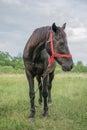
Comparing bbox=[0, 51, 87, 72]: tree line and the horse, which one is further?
bbox=[0, 51, 87, 72]: tree line

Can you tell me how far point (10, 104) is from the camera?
11.2 meters

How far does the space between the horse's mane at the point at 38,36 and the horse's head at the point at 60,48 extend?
368 millimetres

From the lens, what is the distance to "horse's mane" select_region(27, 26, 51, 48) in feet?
28.5

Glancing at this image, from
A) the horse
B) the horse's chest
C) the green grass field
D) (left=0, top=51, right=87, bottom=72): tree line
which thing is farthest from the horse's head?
(left=0, top=51, right=87, bottom=72): tree line

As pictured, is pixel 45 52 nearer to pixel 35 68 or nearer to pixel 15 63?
pixel 35 68

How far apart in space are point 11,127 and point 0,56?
1145 inches

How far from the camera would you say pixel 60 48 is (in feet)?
26.6

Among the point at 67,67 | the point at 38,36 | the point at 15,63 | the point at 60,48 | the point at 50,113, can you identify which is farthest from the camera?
the point at 15,63

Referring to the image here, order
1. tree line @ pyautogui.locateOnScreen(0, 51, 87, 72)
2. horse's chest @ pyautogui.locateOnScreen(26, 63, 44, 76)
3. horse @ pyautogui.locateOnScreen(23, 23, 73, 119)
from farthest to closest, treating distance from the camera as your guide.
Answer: tree line @ pyautogui.locateOnScreen(0, 51, 87, 72), horse's chest @ pyautogui.locateOnScreen(26, 63, 44, 76), horse @ pyautogui.locateOnScreen(23, 23, 73, 119)

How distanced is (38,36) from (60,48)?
0.88m

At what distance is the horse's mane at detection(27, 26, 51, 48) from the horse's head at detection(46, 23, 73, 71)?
1.21ft

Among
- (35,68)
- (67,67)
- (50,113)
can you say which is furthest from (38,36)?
(50,113)

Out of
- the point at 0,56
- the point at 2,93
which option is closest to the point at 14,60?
the point at 0,56

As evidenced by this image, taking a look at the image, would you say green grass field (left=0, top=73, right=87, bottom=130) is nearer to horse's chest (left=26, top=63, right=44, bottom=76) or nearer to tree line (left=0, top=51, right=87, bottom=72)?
horse's chest (left=26, top=63, right=44, bottom=76)
